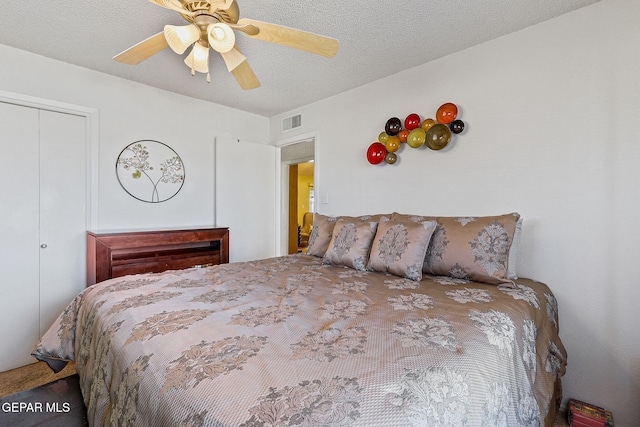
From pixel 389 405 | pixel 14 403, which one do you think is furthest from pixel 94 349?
pixel 389 405

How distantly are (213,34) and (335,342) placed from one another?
1578 millimetres

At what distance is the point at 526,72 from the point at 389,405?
7.73 feet

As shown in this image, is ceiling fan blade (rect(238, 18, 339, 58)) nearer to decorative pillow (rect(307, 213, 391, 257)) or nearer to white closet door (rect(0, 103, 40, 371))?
decorative pillow (rect(307, 213, 391, 257))

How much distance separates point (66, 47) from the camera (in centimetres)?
229

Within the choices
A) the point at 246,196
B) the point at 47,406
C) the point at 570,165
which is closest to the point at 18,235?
the point at 47,406

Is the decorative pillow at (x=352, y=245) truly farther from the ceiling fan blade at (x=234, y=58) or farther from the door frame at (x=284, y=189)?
the ceiling fan blade at (x=234, y=58)

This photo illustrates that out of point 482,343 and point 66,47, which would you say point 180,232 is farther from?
point 482,343

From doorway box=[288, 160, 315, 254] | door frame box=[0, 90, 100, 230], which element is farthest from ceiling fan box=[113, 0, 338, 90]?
doorway box=[288, 160, 315, 254]

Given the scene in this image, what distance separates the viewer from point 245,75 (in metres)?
1.98

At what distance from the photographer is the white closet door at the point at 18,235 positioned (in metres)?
2.33

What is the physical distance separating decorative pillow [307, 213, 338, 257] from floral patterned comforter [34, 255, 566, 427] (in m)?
0.84

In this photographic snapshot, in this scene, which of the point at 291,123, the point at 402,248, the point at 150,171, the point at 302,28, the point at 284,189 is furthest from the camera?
the point at 284,189

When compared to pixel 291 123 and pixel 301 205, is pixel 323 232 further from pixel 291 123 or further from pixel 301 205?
pixel 301 205

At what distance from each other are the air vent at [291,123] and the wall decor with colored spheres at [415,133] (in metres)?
1.23
